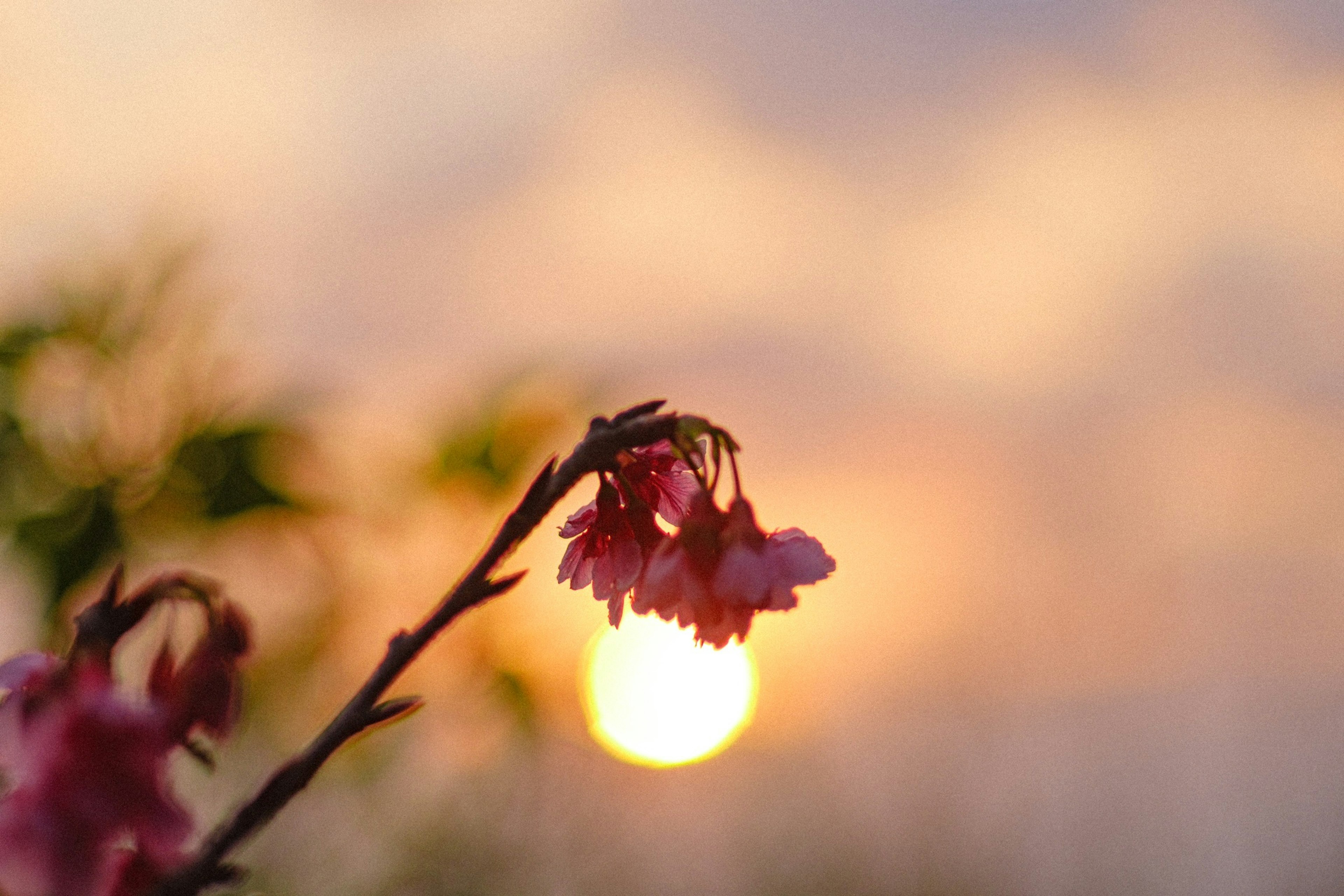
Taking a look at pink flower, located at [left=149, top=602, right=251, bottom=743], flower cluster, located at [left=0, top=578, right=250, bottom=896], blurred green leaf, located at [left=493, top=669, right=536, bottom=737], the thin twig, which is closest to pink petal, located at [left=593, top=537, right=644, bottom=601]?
the thin twig

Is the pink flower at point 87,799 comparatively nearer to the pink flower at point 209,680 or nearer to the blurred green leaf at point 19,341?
the pink flower at point 209,680

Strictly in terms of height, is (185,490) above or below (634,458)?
above

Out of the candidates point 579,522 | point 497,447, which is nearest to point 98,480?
point 497,447

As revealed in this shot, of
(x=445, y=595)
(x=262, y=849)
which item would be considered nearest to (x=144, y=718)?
(x=445, y=595)

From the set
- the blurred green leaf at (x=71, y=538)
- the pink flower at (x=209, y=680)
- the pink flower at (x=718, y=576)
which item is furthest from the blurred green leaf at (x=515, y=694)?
the pink flower at (x=209, y=680)

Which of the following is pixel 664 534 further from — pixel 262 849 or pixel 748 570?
pixel 262 849

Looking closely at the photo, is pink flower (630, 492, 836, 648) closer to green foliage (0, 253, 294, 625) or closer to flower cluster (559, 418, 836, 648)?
flower cluster (559, 418, 836, 648)

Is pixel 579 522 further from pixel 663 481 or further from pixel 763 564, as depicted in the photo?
pixel 763 564
